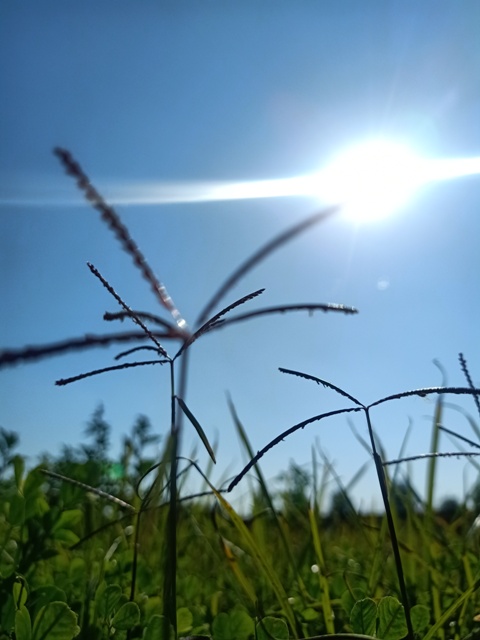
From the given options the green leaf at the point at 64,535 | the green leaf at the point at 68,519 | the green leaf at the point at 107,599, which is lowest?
the green leaf at the point at 107,599

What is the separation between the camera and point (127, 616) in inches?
49.8

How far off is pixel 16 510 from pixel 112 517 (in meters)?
1.47

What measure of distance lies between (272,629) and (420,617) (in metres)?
0.35

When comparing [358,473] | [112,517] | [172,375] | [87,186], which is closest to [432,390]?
[172,375]

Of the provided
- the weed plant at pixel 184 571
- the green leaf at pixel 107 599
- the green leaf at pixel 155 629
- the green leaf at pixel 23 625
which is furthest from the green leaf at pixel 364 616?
the green leaf at pixel 23 625

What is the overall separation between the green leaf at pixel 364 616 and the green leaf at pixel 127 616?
0.42m

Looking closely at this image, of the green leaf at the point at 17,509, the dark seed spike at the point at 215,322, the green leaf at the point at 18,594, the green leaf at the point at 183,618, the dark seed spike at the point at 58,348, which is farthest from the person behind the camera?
the green leaf at the point at 17,509

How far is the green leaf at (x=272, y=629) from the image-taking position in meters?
1.19

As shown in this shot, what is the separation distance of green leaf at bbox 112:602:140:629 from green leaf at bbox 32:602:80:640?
197mm

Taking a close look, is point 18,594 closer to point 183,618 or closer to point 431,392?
point 183,618

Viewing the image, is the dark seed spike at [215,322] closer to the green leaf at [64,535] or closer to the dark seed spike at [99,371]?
the dark seed spike at [99,371]

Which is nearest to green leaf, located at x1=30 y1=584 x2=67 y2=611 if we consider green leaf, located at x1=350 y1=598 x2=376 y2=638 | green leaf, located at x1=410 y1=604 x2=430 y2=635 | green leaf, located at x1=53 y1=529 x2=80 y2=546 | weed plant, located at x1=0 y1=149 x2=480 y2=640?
weed plant, located at x1=0 y1=149 x2=480 y2=640

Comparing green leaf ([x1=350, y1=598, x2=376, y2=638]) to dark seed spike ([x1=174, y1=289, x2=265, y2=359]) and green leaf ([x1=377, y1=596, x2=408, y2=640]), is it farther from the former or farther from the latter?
dark seed spike ([x1=174, y1=289, x2=265, y2=359])

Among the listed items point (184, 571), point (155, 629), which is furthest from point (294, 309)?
point (184, 571)
